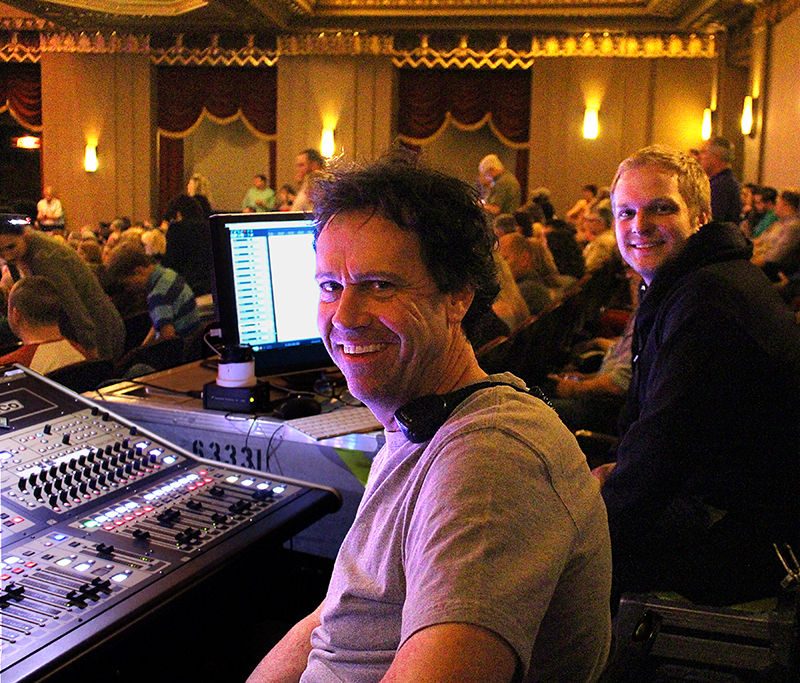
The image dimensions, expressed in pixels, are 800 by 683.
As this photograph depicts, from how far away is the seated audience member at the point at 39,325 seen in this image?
5.83 feet

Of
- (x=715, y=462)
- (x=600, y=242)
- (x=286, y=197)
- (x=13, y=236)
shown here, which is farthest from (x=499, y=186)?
(x=13, y=236)

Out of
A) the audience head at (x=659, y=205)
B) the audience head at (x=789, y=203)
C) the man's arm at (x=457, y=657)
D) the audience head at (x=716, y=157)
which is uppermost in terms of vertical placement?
the audience head at (x=716, y=157)

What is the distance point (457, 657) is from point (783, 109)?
869 centimetres

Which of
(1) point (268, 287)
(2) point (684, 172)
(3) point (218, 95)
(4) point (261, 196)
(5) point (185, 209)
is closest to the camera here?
(2) point (684, 172)

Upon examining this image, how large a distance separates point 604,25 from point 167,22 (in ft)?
17.1

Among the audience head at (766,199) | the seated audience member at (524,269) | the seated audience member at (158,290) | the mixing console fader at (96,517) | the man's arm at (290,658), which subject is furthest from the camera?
the audience head at (766,199)

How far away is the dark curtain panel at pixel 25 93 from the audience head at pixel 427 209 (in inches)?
450

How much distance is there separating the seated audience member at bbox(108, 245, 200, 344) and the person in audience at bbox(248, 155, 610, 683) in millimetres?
2020

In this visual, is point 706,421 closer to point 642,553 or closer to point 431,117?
point 642,553

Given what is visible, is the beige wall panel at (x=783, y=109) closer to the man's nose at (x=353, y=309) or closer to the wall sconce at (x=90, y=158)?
the man's nose at (x=353, y=309)

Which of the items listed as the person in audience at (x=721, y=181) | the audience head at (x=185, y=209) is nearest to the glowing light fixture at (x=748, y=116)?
the person in audience at (x=721, y=181)

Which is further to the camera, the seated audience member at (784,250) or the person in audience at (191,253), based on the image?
the seated audience member at (784,250)

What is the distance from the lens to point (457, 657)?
729mm

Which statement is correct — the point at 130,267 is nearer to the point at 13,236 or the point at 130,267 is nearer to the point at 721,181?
the point at 13,236
